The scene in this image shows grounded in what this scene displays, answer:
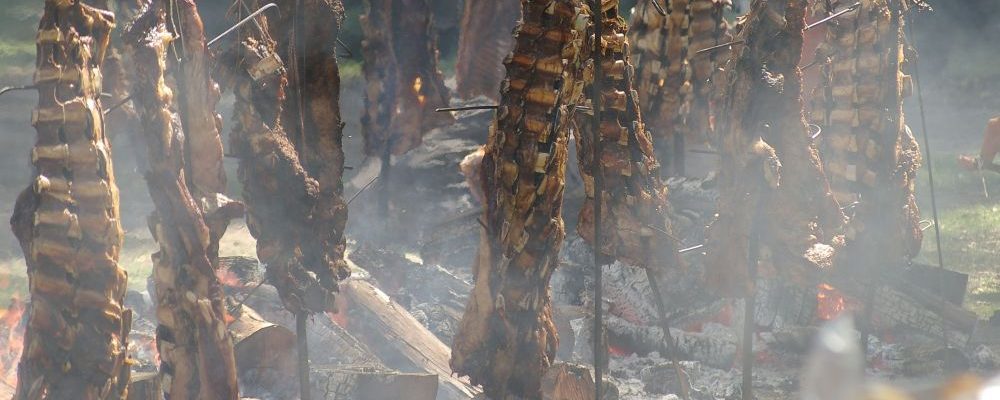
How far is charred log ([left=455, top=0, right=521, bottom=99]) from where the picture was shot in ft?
34.4

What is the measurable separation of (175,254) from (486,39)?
22.2ft

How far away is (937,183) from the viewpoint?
12.5m

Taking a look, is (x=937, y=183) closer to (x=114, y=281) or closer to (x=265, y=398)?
(x=265, y=398)

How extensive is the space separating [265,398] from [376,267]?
2.79 m

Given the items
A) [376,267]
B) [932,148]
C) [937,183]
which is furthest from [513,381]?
[932,148]

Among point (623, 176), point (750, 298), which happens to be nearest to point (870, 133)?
point (750, 298)

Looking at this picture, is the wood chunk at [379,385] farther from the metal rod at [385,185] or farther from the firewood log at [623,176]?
the metal rod at [385,185]

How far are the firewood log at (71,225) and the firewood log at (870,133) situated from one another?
4472 mm

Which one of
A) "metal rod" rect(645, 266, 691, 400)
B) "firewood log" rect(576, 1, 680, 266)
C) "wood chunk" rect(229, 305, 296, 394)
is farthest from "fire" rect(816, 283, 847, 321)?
"wood chunk" rect(229, 305, 296, 394)

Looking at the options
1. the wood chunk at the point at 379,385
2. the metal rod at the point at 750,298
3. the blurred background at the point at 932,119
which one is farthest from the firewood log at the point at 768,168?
the blurred background at the point at 932,119

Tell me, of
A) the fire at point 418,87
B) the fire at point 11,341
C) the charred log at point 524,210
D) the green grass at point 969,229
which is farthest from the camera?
the fire at point 418,87

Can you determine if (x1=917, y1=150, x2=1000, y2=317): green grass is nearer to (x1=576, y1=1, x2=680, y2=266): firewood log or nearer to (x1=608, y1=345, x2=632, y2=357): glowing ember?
(x1=608, y1=345, x2=632, y2=357): glowing ember

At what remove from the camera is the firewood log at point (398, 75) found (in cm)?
1046

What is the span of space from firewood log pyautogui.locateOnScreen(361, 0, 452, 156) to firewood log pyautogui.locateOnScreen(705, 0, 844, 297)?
577cm
